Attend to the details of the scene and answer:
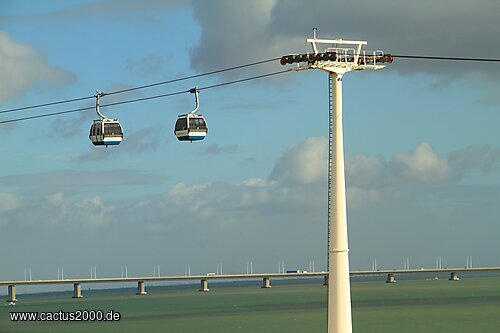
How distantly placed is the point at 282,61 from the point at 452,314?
161888mm

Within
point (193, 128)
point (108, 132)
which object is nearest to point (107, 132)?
point (108, 132)

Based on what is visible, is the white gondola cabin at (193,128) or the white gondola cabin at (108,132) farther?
the white gondola cabin at (108,132)

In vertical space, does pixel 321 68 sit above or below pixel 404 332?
above

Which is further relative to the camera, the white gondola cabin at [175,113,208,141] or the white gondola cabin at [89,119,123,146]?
the white gondola cabin at [89,119,123,146]

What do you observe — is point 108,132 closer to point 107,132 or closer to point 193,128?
point 107,132

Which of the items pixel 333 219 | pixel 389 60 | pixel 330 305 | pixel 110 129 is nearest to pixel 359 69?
pixel 389 60

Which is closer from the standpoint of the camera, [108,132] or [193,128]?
[193,128]

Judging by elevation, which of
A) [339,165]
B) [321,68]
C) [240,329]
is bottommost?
[240,329]

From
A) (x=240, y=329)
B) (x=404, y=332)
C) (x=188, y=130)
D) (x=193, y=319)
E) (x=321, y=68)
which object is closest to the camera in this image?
(x=321, y=68)

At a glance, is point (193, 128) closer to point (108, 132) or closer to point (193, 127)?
point (193, 127)

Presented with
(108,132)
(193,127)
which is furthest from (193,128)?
(108,132)

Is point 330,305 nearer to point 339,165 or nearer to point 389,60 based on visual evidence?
point 339,165

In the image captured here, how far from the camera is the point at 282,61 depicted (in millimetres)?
39344

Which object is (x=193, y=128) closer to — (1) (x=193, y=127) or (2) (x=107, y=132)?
(1) (x=193, y=127)
